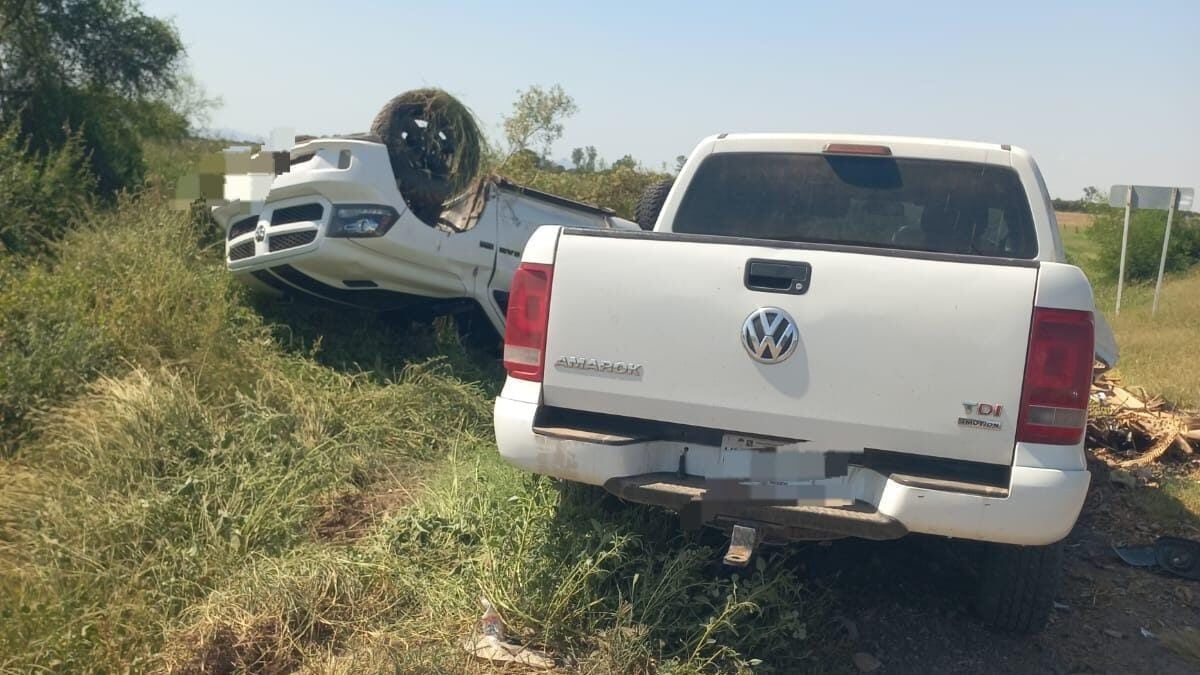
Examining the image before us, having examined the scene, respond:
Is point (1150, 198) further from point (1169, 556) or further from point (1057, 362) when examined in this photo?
point (1057, 362)

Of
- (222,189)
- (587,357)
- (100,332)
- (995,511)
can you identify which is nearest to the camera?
(995,511)

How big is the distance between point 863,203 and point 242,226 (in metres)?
4.38

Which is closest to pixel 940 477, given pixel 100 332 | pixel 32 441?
pixel 32 441

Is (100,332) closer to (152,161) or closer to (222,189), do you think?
(222,189)

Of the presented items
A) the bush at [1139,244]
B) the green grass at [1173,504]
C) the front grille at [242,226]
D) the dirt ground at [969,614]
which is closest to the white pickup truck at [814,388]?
the dirt ground at [969,614]

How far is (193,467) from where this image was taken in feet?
15.8

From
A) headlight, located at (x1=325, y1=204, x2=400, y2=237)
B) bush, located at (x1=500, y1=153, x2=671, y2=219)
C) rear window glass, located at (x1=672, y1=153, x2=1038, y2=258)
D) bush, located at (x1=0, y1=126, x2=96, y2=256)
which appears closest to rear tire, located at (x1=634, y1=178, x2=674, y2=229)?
rear window glass, located at (x1=672, y1=153, x2=1038, y2=258)

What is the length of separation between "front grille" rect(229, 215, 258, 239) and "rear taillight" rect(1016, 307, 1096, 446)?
5.22 meters

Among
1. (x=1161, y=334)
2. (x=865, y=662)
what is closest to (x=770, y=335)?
(x=865, y=662)

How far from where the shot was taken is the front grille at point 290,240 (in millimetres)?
6215

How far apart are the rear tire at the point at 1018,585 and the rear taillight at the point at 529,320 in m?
1.96

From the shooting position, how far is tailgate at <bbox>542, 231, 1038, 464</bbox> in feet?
9.97

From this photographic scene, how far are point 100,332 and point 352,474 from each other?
7.34 feet

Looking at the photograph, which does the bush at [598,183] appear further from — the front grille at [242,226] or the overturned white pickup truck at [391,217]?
the front grille at [242,226]
